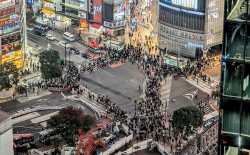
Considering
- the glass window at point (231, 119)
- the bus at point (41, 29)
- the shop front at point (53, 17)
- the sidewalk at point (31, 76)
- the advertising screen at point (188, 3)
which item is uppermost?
the glass window at point (231, 119)

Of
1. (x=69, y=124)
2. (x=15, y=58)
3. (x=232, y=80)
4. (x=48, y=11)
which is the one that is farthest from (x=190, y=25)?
(x=232, y=80)

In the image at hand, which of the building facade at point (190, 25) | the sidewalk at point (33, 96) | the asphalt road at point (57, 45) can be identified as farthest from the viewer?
the asphalt road at point (57, 45)

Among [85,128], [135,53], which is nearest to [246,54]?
[85,128]

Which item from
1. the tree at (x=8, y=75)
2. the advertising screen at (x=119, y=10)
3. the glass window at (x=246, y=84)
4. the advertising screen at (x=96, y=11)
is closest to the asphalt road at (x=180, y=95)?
the tree at (x=8, y=75)

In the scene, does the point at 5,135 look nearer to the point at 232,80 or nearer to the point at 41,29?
the point at 232,80

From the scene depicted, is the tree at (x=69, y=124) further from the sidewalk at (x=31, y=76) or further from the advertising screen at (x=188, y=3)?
the advertising screen at (x=188, y=3)

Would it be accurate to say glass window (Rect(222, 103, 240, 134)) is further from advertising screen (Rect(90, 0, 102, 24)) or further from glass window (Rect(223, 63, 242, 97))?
advertising screen (Rect(90, 0, 102, 24))
